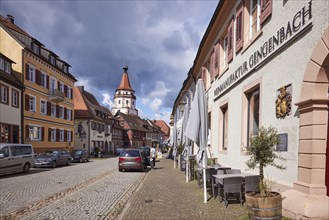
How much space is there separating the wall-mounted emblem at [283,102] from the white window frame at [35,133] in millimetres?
27828

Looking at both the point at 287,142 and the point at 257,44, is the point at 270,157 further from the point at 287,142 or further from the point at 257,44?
the point at 257,44

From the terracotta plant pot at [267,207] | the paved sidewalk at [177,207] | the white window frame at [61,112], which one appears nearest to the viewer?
the terracotta plant pot at [267,207]

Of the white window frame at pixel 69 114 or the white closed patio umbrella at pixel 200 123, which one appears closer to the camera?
the white closed patio umbrella at pixel 200 123

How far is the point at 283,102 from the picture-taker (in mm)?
7445

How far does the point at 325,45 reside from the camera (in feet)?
19.0

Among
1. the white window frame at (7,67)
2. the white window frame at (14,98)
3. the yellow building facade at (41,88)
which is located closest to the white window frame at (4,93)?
the white window frame at (14,98)

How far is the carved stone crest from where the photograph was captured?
723 cm

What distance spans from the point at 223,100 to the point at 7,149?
38.9 feet

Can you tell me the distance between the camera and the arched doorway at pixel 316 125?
5924 millimetres

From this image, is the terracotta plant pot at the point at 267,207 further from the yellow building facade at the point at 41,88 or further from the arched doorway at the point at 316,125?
the yellow building facade at the point at 41,88

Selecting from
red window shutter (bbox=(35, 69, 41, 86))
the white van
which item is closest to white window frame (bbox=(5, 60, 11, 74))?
red window shutter (bbox=(35, 69, 41, 86))

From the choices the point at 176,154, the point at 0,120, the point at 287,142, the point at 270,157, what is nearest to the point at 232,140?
the point at 287,142

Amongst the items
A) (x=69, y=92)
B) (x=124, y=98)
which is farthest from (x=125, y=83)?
(x=69, y=92)

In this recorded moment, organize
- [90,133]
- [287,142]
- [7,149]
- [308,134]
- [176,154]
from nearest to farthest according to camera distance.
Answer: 1. [308,134]
2. [287,142]
3. [7,149]
4. [176,154]
5. [90,133]
